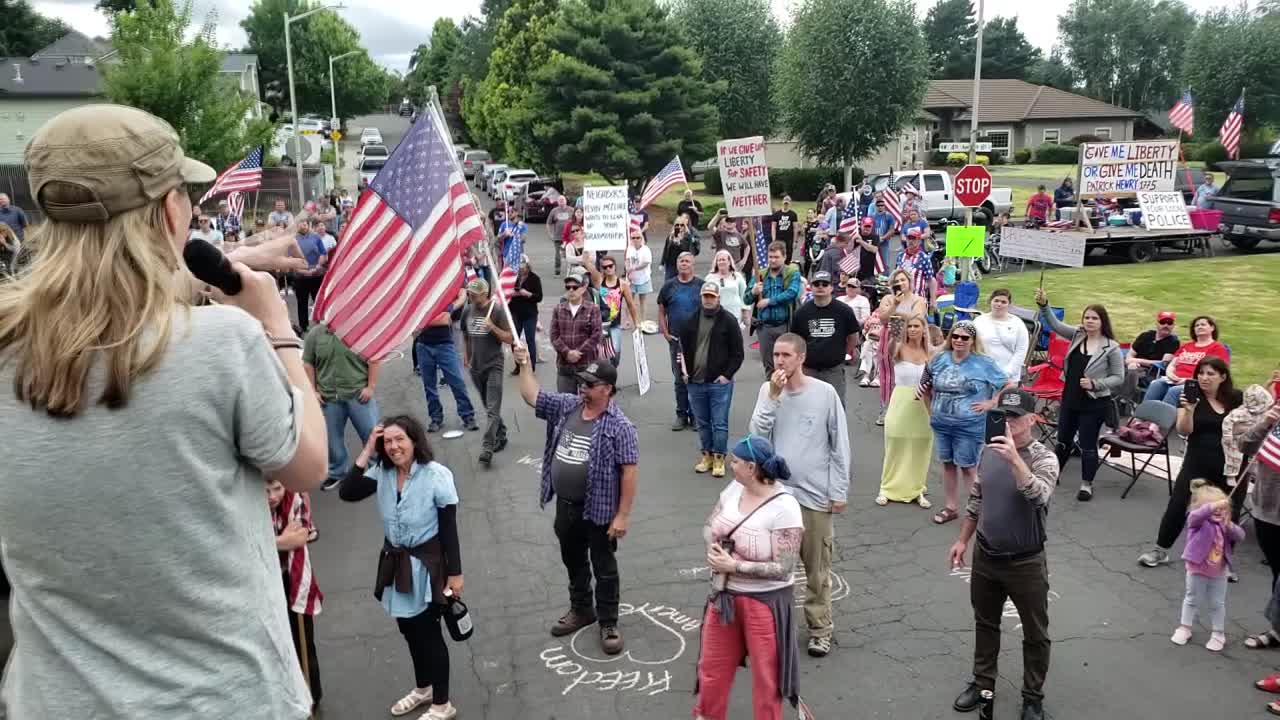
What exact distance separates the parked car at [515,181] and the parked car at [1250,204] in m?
23.1

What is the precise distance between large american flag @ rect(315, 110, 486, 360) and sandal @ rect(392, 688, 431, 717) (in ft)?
7.29

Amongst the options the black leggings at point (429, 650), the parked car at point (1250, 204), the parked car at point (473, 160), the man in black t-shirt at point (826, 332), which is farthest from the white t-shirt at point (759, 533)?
the parked car at point (473, 160)

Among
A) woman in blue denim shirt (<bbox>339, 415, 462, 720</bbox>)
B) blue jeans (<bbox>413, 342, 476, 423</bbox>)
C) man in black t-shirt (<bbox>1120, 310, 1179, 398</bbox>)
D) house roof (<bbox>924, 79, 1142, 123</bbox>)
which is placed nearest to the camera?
woman in blue denim shirt (<bbox>339, 415, 462, 720</bbox>)

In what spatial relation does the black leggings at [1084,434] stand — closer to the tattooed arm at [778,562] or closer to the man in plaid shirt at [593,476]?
the man in plaid shirt at [593,476]

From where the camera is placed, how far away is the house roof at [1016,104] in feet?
222

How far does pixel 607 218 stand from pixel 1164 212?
12971 millimetres

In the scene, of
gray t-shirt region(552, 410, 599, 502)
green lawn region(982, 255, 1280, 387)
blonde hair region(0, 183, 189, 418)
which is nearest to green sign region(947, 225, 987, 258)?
green lawn region(982, 255, 1280, 387)

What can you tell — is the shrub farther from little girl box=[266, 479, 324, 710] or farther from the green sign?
little girl box=[266, 479, 324, 710]

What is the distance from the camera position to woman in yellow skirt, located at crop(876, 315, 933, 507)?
932 centimetres

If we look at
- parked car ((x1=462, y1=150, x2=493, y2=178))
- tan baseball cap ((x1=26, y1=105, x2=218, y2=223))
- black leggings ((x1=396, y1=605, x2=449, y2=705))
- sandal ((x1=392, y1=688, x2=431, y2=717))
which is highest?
parked car ((x1=462, y1=150, x2=493, y2=178))

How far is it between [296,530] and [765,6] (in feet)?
143

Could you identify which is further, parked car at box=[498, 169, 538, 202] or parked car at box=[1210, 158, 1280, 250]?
parked car at box=[498, 169, 538, 202]

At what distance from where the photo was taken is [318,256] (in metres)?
16.2

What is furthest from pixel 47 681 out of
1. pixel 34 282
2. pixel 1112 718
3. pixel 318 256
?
pixel 318 256
